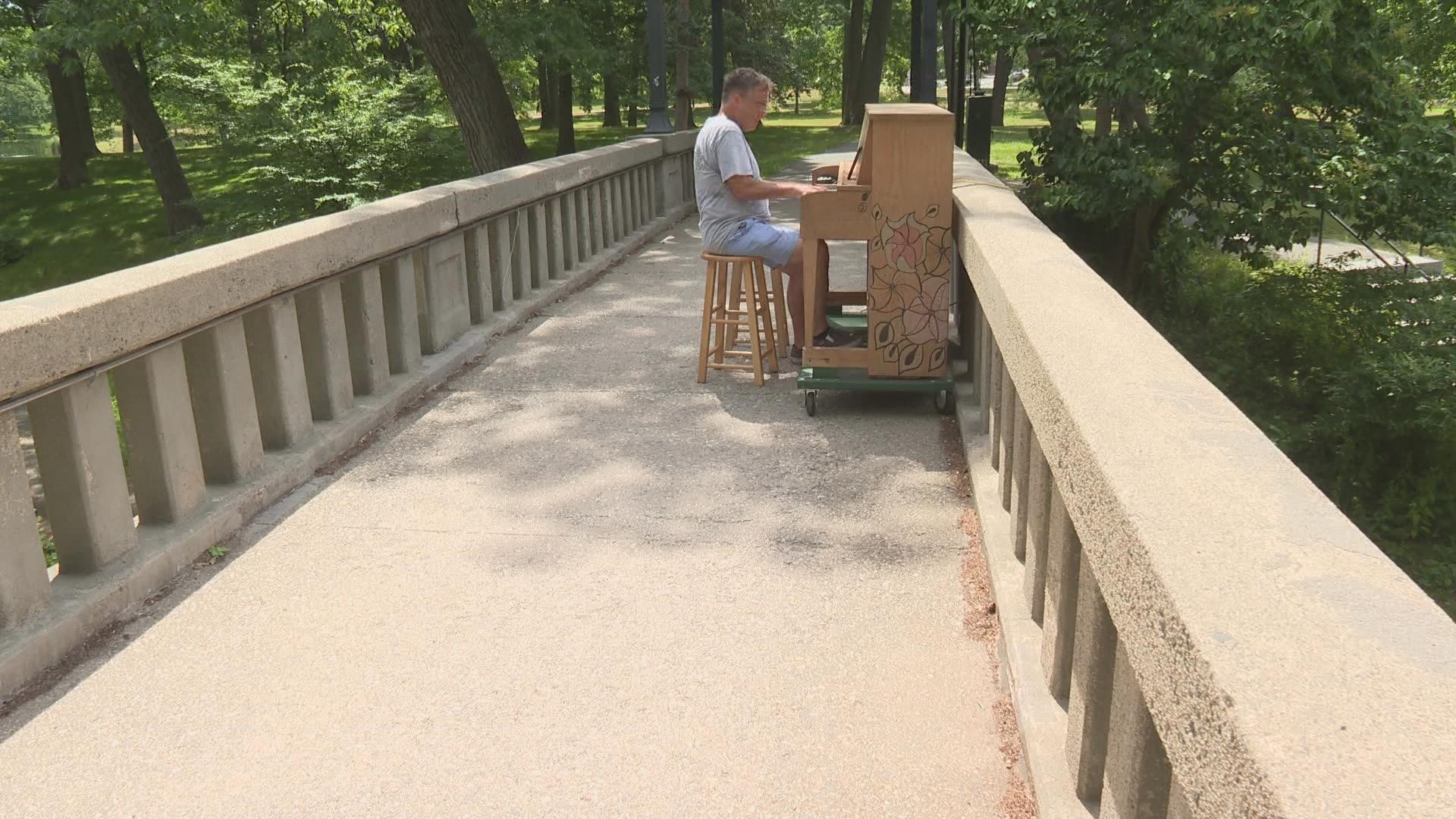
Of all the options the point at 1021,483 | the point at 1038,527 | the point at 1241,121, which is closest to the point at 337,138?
the point at 1241,121

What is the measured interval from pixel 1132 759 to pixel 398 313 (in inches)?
196

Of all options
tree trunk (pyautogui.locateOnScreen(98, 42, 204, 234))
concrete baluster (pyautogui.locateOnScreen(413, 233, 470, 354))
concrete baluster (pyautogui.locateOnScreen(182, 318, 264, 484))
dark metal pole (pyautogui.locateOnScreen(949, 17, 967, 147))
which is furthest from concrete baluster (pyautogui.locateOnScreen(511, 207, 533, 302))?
tree trunk (pyautogui.locateOnScreen(98, 42, 204, 234))

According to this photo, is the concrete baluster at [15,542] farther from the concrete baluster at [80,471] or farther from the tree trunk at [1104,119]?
the tree trunk at [1104,119]

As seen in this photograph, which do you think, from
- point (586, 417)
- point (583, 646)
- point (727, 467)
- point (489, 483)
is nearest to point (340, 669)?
point (583, 646)

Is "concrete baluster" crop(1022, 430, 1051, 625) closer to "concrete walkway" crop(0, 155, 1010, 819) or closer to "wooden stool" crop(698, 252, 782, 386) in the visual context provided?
"concrete walkway" crop(0, 155, 1010, 819)

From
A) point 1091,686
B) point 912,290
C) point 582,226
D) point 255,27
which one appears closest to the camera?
point 1091,686

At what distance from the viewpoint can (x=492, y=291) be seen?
8.32 metres

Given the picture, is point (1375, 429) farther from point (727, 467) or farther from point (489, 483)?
point (489, 483)

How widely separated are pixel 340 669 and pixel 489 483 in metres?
→ 1.67

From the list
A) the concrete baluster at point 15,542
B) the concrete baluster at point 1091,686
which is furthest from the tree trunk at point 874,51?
the concrete baluster at point 1091,686

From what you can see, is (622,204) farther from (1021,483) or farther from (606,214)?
(1021,483)

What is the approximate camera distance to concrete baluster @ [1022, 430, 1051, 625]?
3586mm

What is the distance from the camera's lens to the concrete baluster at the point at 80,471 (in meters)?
3.98

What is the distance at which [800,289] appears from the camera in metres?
7.23
